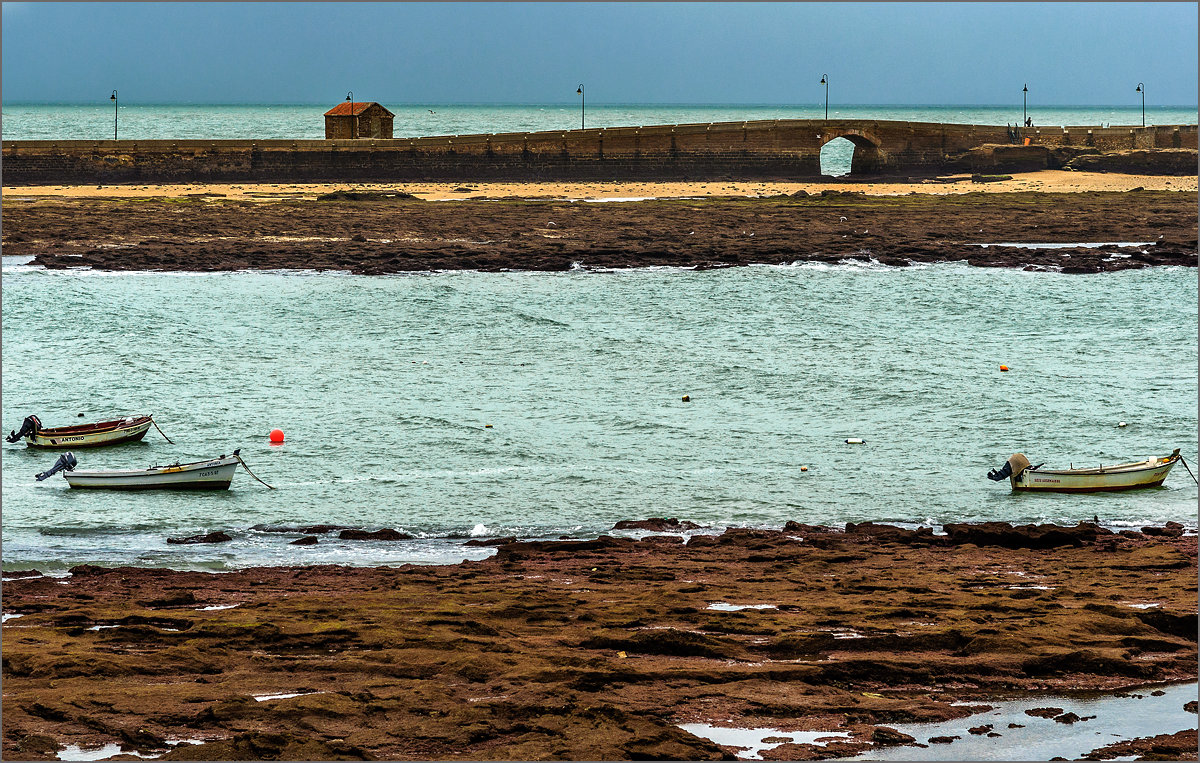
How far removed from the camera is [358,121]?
191 feet

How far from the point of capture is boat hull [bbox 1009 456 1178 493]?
1579cm

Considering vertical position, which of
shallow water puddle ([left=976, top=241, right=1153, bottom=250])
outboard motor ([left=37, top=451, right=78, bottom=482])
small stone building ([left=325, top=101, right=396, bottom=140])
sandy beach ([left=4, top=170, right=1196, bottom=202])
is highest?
small stone building ([left=325, top=101, right=396, bottom=140])

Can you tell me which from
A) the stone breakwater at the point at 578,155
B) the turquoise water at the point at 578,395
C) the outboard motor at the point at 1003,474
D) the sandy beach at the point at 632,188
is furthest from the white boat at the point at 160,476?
the stone breakwater at the point at 578,155

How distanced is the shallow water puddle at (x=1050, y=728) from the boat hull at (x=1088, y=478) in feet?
24.3

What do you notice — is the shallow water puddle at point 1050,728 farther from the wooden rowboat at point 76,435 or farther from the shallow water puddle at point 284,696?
the wooden rowboat at point 76,435

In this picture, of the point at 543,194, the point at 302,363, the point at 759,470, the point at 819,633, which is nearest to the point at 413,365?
the point at 302,363

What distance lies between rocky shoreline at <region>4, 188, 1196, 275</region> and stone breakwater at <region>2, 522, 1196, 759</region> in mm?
24069

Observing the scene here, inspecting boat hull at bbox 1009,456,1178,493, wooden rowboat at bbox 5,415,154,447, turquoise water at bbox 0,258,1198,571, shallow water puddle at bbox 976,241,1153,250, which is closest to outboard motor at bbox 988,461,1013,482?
boat hull at bbox 1009,456,1178,493

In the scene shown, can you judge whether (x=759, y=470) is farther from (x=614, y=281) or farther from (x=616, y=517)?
(x=614, y=281)

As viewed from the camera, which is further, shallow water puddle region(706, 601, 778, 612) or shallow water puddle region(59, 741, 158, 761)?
shallow water puddle region(706, 601, 778, 612)

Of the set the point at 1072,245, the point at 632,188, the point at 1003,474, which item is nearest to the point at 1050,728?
the point at 1003,474

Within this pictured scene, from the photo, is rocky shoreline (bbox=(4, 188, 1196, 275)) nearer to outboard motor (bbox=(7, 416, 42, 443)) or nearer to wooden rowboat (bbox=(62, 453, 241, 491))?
outboard motor (bbox=(7, 416, 42, 443))

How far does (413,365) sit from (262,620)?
575 inches

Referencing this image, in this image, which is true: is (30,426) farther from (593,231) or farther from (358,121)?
(358,121)
